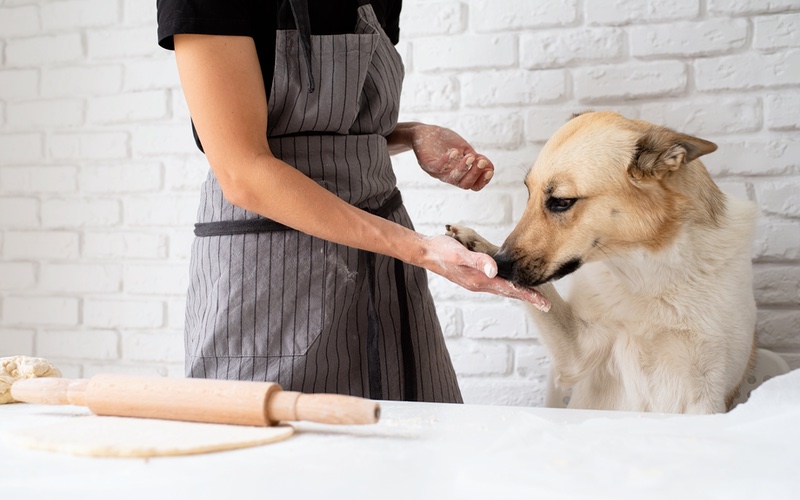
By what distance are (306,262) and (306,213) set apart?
19cm

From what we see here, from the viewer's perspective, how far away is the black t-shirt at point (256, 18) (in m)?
1.10

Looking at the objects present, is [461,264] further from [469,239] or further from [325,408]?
[325,408]

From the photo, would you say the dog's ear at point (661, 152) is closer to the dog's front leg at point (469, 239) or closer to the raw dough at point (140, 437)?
the dog's front leg at point (469, 239)

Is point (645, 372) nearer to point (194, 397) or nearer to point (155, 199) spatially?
point (194, 397)

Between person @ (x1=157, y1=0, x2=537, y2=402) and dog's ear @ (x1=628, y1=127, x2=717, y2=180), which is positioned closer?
person @ (x1=157, y1=0, x2=537, y2=402)

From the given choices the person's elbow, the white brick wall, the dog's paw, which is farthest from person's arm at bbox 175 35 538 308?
the white brick wall

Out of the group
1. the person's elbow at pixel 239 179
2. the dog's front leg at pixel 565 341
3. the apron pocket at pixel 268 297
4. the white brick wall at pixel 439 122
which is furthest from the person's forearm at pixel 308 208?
the white brick wall at pixel 439 122

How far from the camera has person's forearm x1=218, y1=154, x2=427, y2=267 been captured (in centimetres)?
113

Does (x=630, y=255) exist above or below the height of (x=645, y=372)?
above

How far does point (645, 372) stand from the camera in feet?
5.19

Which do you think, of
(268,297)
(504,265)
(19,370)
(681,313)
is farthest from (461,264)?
(19,370)

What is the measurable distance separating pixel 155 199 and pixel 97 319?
42cm

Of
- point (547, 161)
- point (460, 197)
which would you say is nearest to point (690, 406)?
point (547, 161)

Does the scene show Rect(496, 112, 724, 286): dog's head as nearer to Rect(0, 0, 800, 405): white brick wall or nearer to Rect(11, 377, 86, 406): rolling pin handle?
Rect(0, 0, 800, 405): white brick wall
